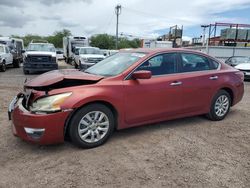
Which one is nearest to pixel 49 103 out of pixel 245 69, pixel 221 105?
pixel 221 105

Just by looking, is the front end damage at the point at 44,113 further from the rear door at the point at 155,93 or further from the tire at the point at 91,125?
the rear door at the point at 155,93

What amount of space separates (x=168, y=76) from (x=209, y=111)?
139cm

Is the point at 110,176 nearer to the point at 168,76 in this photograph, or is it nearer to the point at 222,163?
the point at 222,163

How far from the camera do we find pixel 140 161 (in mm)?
3383

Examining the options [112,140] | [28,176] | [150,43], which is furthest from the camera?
[150,43]

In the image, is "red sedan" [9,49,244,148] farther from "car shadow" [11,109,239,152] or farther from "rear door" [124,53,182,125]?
"car shadow" [11,109,239,152]

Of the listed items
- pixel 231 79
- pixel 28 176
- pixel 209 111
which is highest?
pixel 231 79

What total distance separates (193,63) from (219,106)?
3.82 ft

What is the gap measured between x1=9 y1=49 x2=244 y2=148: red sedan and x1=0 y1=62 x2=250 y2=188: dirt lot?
27 cm

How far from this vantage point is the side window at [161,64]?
4.30 m

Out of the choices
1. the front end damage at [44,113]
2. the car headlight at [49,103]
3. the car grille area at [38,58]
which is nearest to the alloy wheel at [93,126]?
the front end damage at [44,113]

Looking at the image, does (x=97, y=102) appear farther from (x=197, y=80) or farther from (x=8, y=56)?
(x=8, y=56)

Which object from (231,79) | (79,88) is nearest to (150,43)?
(231,79)

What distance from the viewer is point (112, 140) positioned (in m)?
4.11
